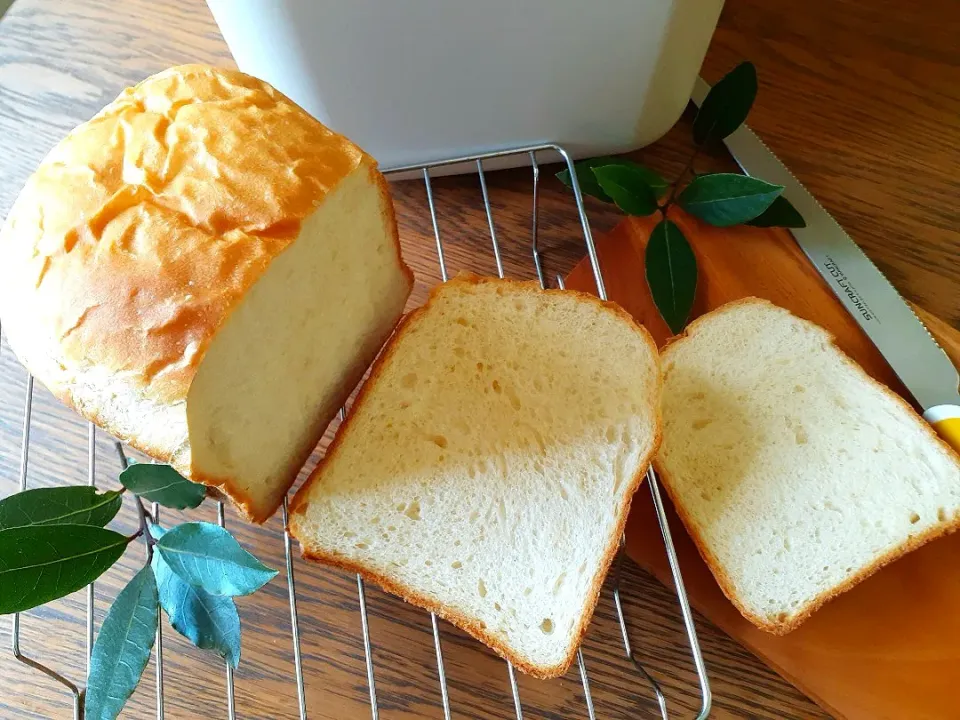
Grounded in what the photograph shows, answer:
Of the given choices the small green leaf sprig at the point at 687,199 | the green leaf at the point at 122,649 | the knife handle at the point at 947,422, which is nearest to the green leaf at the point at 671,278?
the small green leaf sprig at the point at 687,199

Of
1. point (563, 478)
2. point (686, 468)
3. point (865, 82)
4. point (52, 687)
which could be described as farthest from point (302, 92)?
point (865, 82)

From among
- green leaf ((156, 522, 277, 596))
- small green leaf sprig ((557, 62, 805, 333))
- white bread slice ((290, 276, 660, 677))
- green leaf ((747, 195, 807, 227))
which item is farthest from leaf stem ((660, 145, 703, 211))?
green leaf ((156, 522, 277, 596))

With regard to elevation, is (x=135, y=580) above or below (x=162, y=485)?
below

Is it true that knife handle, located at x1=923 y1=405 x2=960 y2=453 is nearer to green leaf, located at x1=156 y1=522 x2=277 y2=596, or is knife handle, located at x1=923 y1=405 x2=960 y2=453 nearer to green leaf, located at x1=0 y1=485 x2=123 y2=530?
green leaf, located at x1=156 y1=522 x2=277 y2=596

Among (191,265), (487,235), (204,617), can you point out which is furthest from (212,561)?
(487,235)

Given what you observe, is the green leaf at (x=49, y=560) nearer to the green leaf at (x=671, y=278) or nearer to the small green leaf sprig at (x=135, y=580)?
the small green leaf sprig at (x=135, y=580)

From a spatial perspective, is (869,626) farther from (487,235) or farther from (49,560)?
(49,560)

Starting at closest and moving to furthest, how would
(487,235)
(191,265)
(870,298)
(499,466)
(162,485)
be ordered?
(191,265), (162,485), (499,466), (870,298), (487,235)
